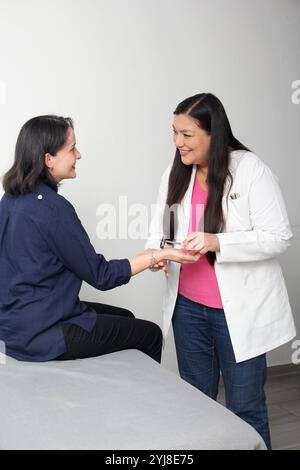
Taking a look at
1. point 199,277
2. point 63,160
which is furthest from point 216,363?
point 63,160

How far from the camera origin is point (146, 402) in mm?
1470

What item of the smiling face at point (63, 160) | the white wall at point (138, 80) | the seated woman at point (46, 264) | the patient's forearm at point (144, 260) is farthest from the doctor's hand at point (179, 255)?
the white wall at point (138, 80)

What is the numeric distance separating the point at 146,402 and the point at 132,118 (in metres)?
1.74

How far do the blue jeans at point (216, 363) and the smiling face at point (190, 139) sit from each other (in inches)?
21.4

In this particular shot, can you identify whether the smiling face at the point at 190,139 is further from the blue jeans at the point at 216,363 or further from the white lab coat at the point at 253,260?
the blue jeans at the point at 216,363

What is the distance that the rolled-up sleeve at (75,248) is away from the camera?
66.0 inches

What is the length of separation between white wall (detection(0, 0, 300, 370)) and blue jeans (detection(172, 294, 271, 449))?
0.86 meters

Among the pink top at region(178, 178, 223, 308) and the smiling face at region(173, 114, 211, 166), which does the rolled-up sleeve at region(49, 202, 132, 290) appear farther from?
the smiling face at region(173, 114, 211, 166)

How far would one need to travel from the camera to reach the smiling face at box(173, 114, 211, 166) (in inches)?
75.3

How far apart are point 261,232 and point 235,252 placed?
12cm

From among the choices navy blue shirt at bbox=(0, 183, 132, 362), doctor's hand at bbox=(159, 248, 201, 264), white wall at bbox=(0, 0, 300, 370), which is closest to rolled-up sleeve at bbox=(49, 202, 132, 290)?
navy blue shirt at bbox=(0, 183, 132, 362)

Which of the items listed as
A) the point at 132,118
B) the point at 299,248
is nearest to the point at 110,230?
the point at 132,118
